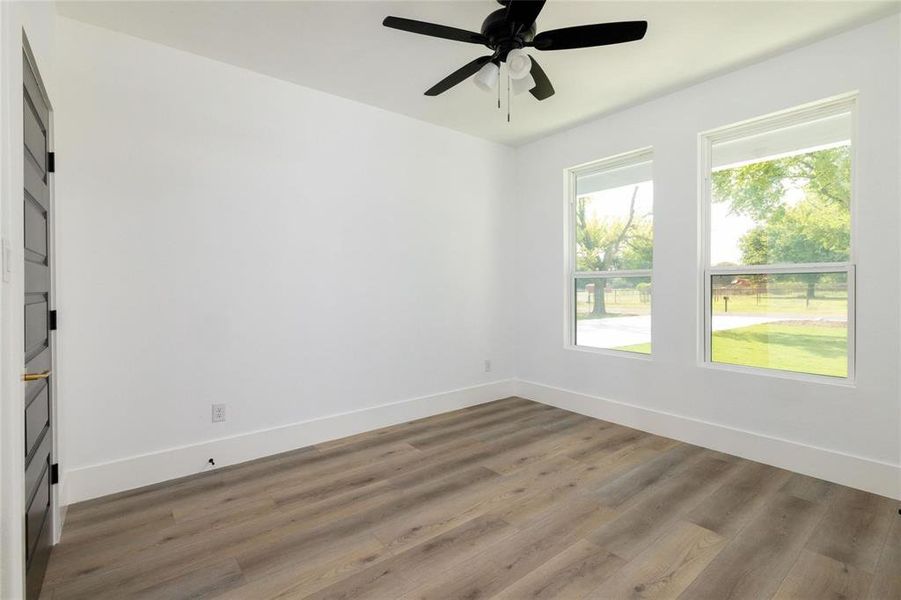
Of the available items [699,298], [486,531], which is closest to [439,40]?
[699,298]

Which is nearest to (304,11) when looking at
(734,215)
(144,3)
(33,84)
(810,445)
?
(144,3)

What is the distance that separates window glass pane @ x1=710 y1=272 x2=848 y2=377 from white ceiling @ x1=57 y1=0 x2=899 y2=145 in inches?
60.4

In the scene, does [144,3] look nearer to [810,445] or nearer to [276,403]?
[276,403]

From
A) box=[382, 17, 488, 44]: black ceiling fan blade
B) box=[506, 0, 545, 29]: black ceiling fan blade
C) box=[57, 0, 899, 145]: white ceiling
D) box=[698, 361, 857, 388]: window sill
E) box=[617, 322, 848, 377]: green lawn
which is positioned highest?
box=[57, 0, 899, 145]: white ceiling

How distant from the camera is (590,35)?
79.7 inches

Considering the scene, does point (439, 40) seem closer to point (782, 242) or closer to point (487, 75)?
point (487, 75)

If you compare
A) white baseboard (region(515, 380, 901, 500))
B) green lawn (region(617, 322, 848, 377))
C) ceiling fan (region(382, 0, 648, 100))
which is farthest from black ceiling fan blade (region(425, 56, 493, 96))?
white baseboard (region(515, 380, 901, 500))

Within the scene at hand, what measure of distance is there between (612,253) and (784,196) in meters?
1.35

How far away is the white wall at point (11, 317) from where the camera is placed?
43.4 inches

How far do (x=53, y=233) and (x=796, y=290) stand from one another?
4452 mm

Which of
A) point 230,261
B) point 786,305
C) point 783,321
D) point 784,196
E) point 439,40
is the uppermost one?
point 439,40

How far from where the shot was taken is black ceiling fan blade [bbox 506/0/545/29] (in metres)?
1.87

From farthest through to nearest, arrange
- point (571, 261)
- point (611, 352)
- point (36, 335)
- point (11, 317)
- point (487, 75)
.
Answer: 1. point (571, 261)
2. point (611, 352)
3. point (487, 75)
4. point (36, 335)
5. point (11, 317)

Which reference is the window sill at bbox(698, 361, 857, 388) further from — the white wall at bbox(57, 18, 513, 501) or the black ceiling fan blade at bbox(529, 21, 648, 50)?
the black ceiling fan blade at bbox(529, 21, 648, 50)
